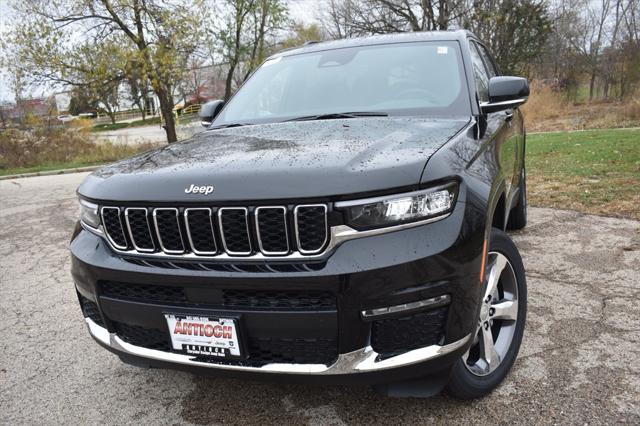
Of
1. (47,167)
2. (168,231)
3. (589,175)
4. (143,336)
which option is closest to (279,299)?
(168,231)

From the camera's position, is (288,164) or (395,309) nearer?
(395,309)

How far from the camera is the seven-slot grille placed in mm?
1780

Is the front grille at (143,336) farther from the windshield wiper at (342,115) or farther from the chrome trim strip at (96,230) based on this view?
the windshield wiper at (342,115)

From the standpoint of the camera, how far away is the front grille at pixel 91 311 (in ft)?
7.46

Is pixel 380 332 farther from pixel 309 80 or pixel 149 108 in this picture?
pixel 149 108

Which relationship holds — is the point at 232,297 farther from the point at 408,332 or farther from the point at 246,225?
the point at 408,332

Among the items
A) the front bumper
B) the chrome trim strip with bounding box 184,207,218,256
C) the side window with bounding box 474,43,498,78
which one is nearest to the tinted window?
the side window with bounding box 474,43,498,78

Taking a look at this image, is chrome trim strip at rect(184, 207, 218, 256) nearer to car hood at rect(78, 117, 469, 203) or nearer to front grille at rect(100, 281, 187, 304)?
car hood at rect(78, 117, 469, 203)

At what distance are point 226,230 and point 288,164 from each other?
0.34 metres

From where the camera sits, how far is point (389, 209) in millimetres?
1773

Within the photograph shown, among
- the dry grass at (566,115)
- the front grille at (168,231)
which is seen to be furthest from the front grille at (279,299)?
the dry grass at (566,115)

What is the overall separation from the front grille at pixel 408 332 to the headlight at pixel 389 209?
0.34 meters

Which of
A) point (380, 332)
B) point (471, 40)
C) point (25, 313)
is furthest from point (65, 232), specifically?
point (380, 332)

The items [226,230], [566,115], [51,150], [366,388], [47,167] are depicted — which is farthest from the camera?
[566,115]
